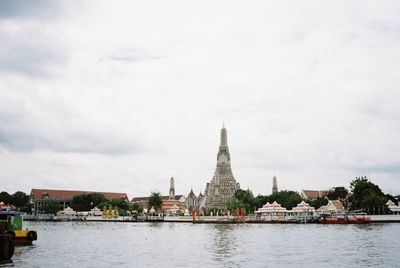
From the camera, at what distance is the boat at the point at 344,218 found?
308ft

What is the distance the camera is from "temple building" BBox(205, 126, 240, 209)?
171 m

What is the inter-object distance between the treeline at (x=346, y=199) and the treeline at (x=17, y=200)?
2873 inches

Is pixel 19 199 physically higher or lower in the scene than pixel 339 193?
lower

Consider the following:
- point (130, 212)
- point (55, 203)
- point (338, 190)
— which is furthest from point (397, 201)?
point (55, 203)

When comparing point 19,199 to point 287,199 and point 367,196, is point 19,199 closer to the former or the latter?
point 287,199

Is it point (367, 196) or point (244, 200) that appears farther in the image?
point (244, 200)

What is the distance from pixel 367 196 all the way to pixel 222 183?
269ft

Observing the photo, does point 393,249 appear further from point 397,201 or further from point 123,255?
point 397,201

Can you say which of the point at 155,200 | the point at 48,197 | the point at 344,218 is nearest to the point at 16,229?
the point at 344,218

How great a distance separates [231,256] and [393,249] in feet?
42.9

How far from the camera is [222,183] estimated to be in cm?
17525

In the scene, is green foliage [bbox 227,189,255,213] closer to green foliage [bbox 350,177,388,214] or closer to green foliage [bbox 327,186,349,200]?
green foliage [bbox 327,186,349,200]

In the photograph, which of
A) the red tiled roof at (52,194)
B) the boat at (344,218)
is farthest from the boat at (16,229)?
the red tiled roof at (52,194)

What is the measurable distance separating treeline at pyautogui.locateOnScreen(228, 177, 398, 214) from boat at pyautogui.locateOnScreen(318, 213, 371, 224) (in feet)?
7.37
